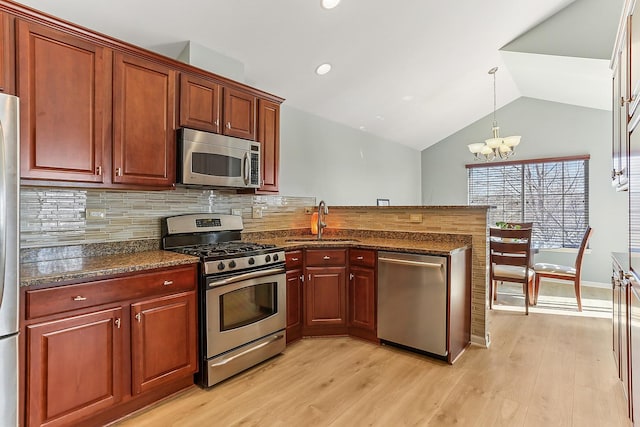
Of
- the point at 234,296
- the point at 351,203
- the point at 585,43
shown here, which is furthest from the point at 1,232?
the point at 585,43

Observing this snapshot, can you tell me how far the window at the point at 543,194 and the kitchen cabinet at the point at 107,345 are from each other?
471 centimetres

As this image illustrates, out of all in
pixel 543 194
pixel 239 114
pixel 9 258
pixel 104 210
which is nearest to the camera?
pixel 9 258

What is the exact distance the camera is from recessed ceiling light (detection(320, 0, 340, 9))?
Answer: 2.60m

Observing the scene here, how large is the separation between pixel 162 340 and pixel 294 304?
1.21m

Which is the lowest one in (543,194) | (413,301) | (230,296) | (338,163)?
(413,301)

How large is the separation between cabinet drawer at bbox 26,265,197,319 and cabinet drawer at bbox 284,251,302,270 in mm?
918

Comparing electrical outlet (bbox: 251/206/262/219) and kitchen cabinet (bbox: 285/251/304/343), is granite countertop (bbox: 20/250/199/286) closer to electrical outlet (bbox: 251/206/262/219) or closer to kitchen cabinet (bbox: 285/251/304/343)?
kitchen cabinet (bbox: 285/251/304/343)

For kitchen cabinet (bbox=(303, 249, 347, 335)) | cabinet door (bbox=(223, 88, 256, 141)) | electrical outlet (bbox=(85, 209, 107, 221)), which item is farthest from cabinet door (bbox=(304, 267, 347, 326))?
electrical outlet (bbox=(85, 209, 107, 221))

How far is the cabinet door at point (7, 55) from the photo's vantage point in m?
1.67

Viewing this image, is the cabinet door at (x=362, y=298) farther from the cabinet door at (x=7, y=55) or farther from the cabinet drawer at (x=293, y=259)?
the cabinet door at (x=7, y=55)

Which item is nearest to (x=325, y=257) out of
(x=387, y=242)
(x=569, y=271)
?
(x=387, y=242)

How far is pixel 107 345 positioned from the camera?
5.97 feet

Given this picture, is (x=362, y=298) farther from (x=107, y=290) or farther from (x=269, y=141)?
(x=107, y=290)

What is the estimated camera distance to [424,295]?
264cm
